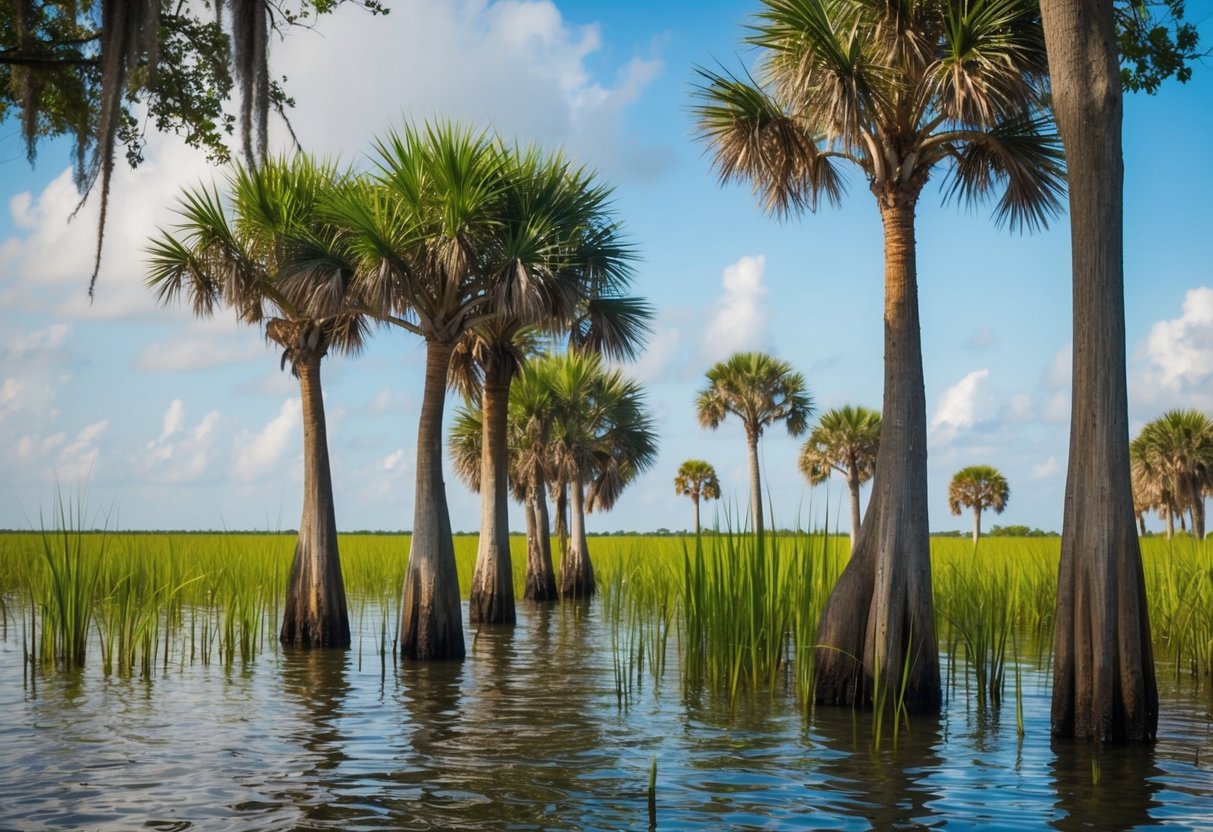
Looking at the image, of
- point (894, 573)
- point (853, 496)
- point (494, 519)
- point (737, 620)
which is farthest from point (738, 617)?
point (853, 496)

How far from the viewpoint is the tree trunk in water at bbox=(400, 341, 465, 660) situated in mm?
17656

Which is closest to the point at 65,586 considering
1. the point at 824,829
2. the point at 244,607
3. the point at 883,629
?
the point at 244,607

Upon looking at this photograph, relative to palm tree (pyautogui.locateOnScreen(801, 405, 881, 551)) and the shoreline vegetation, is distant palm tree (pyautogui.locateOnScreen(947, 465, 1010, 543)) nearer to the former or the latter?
palm tree (pyautogui.locateOnScreen(801, 405, 881, 551))

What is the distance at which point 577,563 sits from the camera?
3681cm

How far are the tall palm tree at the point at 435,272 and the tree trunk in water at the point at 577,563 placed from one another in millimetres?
18046

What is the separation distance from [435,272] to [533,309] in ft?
5.85

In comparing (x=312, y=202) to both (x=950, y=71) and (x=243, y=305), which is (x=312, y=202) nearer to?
(x=243, y=305)

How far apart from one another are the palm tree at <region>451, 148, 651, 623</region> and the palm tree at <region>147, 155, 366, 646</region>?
120 inches

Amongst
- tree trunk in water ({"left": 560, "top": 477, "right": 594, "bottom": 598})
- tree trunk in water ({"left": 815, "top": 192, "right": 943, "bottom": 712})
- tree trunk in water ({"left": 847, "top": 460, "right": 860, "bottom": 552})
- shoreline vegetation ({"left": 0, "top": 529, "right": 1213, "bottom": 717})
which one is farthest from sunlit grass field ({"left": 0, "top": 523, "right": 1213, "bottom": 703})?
tree trunk in water ({"left": 847, "top": 460, "right": 860, "bottom": 552})

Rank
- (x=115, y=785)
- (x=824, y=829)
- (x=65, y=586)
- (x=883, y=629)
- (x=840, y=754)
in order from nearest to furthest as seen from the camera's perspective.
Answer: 1. (x=824, y=829)
2. (x=115, y=785)
3. (x=840, y=754)
4. (x=883, y=629)
5. (x=65, y=586)

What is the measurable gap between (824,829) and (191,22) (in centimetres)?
996

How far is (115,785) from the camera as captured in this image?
895cm

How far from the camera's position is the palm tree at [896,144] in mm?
12164

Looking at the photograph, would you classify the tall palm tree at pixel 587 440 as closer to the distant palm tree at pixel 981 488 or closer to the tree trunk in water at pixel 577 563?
the tree trunk in water at pixel 577 563
